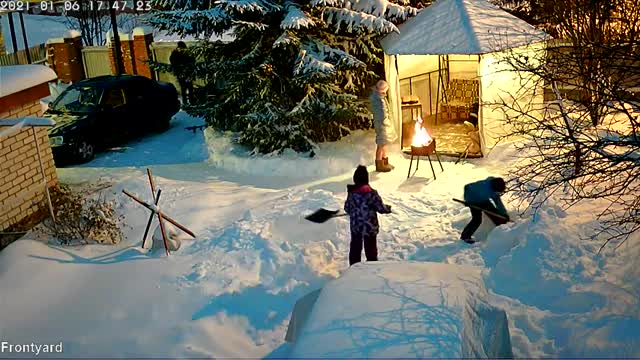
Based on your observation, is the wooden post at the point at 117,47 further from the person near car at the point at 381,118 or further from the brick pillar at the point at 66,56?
the person near car at the point at 381,118

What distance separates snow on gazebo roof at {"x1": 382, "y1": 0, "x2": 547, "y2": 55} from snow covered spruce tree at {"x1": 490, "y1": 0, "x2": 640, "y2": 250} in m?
1.15

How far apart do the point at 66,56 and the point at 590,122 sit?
18.8 metres

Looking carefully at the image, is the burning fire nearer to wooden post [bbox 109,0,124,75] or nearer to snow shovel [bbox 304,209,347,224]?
snow shovel [bbox 304,209,347,224]

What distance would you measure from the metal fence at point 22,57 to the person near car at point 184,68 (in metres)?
8.88

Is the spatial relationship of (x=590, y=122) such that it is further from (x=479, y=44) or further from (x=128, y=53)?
(x=128, y=53)

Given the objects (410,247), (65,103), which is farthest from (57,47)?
(410,247)

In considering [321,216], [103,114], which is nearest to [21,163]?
Answer: [321,216]

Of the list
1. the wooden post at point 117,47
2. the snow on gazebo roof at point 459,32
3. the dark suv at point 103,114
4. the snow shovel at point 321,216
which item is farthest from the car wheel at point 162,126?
the snow shovel at point 321,216

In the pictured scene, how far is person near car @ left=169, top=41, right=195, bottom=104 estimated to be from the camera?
13.2 m

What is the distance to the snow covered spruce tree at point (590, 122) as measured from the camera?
240 inches

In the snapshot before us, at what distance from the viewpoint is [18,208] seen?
9758mm

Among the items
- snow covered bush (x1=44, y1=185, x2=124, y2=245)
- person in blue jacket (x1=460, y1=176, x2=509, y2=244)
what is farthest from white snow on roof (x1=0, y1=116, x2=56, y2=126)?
person in blue jacket (x1=460, y1=176, x2=509, y2=244)

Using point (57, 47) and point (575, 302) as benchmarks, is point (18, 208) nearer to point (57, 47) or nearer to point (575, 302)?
point (575, 302)

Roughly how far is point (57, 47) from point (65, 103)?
838 centimetres
